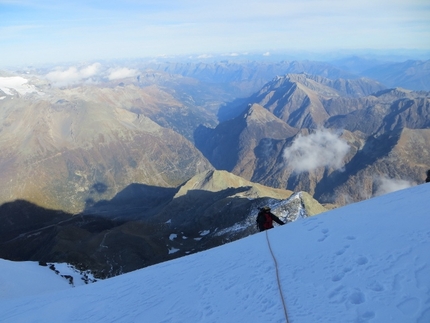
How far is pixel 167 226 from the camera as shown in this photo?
89.2m

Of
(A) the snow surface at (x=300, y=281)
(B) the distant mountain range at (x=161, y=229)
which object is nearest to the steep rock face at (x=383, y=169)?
(B) the distant mountain range at (x=161, y=229)

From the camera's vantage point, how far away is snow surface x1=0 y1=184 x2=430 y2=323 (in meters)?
7.80

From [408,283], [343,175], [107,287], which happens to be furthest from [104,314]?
[343,175]

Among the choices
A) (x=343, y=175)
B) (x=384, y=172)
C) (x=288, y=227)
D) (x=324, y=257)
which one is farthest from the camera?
(x=343, y=175)

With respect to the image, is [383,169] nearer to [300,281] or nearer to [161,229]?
[161,229]

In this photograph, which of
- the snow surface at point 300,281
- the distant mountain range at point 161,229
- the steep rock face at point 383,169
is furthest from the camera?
the steep rock face at point 383,169

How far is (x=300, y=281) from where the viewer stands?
970 cm

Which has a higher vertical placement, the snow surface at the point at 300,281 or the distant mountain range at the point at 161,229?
the snow surface at the point at 300,281

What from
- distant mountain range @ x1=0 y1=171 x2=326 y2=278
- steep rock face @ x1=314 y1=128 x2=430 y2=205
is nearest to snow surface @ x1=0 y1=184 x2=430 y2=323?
distant mountain range @ x1=0 y1=171 x2=326 y2=278

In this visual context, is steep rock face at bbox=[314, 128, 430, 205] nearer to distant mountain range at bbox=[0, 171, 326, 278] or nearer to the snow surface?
distant mountain range at bbox=[0, 171, 326, 278]

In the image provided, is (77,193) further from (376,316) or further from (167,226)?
(376,316)

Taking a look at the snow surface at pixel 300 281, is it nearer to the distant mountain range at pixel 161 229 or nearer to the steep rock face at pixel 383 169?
the distant mountain range at pixel 161 229

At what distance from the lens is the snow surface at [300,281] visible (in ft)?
25.6

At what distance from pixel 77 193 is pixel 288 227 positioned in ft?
620
